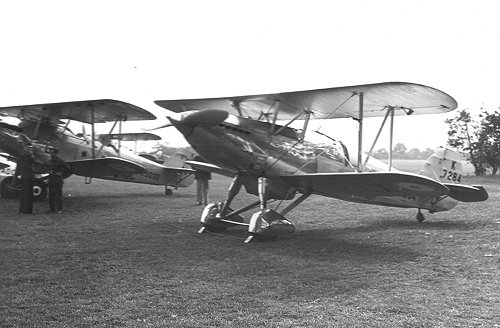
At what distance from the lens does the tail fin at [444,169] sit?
35.4 ft

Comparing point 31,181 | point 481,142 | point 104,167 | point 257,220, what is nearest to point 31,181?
point 31,181

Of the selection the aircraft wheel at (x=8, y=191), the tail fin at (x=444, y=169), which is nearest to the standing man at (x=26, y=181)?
the aircraft wheel at (x=8, y=191)

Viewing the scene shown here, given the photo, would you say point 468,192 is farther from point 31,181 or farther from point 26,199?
point 26,199

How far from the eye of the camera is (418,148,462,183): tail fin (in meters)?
10.8

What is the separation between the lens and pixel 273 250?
7172 millimetres

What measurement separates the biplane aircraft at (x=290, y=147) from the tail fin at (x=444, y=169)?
150 cm

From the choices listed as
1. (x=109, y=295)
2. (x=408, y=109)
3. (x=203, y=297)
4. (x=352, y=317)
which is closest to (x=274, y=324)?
(x=352, y=317)

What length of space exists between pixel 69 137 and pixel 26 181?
447 centimetres

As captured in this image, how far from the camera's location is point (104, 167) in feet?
47.0

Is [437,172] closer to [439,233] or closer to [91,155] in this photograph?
[439,233]

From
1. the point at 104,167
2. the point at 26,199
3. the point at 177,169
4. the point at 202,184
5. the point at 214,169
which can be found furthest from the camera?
the point at 177,169

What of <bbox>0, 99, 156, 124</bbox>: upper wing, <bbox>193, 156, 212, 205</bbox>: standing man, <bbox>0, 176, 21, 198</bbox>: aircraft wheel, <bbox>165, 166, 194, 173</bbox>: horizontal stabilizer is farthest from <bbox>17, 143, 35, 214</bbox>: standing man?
<bbox>165, 166, 194, 173</bbox>: horizontal stabilizer

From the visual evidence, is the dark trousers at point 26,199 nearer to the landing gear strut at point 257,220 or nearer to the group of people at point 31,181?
the group of people at point 31,181

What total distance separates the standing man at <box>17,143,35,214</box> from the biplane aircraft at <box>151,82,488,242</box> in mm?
3620
